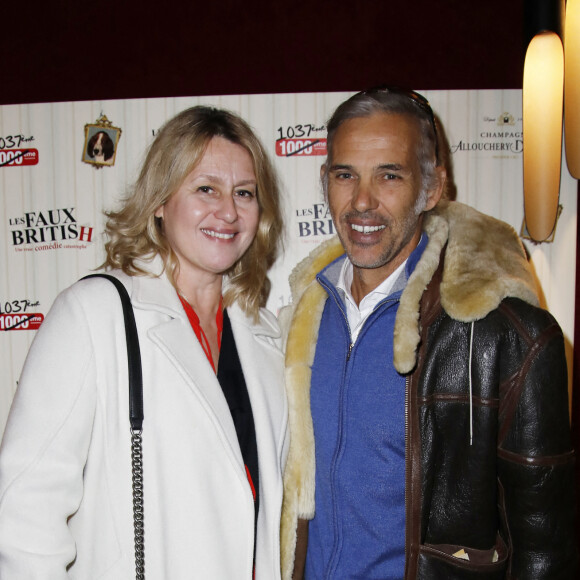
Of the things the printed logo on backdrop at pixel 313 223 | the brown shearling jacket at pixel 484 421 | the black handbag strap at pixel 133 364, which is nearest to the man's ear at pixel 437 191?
the brown shearling jacket at pixel 484 421

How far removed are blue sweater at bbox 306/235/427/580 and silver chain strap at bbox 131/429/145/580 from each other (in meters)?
0.61

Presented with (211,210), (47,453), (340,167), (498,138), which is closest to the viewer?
(47,453)

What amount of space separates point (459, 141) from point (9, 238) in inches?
99.2

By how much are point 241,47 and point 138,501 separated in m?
2.42

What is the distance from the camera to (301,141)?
2473mm

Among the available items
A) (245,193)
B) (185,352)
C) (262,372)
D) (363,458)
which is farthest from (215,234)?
(363,458)

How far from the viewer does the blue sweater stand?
1.47 m

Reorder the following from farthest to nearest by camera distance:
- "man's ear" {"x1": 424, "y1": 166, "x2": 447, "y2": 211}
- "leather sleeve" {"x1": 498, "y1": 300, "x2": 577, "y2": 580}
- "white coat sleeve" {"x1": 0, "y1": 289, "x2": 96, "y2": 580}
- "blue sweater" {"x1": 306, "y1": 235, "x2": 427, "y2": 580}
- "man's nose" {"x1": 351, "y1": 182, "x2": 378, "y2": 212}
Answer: "man's ear" {"x1": 424, "y1": 166, "x2": 447, "y2": 211}
"man's nose" {"x1": 351, "y1": 182, "x2": 378, "y2": 212}
"blue sweater" {"x1": 306, "y1": 235, "x2": 427, "y2": 580}
"leather sleeve" {"x1": 498, "y1": 300, "x2": 577, "y2": 580}
"white coat sleeve" {"x1": 0, "y1": 289, "x2": 96, "y2": 580}

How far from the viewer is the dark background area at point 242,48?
8.57 ft

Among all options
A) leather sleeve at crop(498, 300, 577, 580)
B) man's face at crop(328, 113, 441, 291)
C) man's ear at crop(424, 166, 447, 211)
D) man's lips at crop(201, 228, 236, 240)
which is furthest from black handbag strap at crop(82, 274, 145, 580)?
man's ear at crop(424, 166, 447, 211)

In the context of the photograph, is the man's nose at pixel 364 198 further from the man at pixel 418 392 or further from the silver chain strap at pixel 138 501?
the silver chain strap at pixel 138 501

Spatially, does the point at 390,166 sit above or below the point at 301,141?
below

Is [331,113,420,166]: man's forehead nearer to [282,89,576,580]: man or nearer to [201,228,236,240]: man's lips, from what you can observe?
[282,89,576,580]: man

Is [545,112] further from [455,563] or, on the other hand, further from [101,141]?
[101,141]
